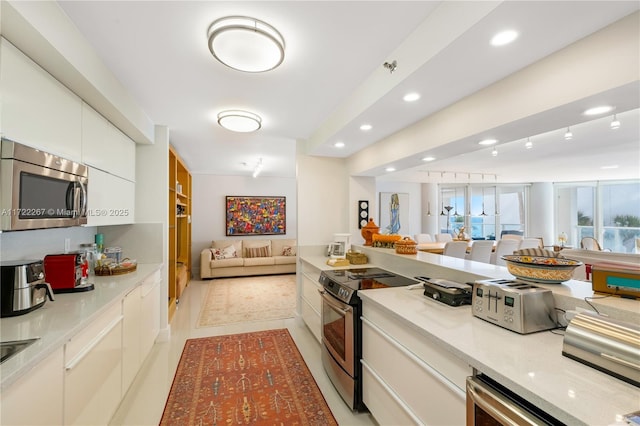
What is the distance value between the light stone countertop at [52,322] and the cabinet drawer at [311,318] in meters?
1.75

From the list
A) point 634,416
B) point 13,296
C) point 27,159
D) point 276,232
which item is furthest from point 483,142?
point 276,232

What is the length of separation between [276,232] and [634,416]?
23.5 ft

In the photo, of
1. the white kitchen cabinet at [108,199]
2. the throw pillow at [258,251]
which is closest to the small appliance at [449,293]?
the white kitchen cabinet at [108,199]

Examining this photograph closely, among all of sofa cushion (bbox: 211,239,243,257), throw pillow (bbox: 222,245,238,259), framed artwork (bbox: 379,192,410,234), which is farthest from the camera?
framed artwork (bbox: 379,192,410,234)

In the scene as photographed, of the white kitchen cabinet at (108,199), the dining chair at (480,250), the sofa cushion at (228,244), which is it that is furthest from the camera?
the sofa cushion at (228,244)

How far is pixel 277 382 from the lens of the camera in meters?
2.40

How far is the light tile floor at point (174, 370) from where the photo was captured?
1.99m

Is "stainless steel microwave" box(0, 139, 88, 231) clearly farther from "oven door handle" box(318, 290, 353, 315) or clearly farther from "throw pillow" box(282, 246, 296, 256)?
"throw pillow" box(282, 246, 296, 256)

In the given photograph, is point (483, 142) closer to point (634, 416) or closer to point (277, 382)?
point (634, 416)

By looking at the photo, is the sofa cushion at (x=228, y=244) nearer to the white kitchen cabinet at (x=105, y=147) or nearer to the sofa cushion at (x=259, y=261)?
the sofa cushion at (x=259, y=261)

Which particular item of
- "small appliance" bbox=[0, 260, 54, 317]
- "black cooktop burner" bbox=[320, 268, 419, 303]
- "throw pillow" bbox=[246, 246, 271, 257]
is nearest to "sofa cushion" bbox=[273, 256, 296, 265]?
"throw pillow" bbox=[246, 246, 271, 257]

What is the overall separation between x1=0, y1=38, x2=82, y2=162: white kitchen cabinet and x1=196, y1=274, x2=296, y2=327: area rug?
274cm

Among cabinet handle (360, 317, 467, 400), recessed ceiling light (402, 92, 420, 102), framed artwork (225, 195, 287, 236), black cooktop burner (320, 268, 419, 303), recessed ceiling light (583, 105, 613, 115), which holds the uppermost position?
recessed ceiling light (402, 92, 420, 102)

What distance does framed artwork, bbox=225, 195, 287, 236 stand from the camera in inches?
284
